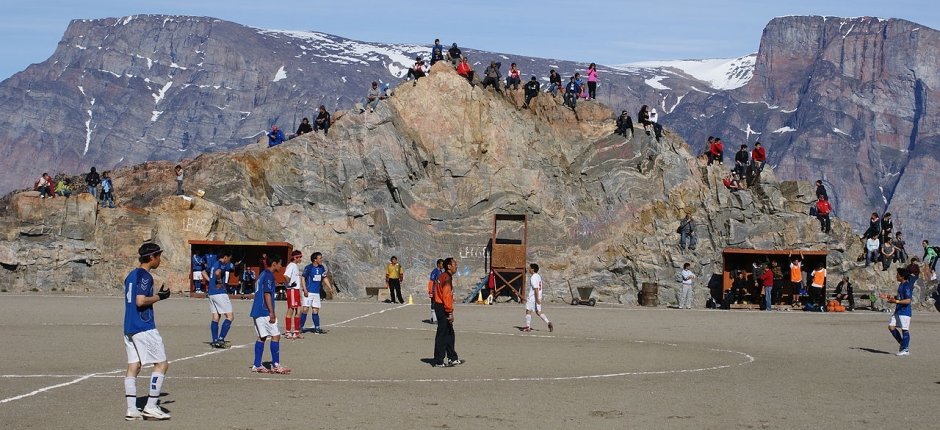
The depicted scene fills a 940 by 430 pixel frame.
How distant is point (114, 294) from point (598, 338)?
21990 millimetres

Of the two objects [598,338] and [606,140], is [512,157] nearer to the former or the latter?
[606,140]

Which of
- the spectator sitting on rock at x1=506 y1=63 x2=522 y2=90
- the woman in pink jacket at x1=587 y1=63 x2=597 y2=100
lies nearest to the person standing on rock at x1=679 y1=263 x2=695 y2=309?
the woman in pink jacket at x1=587 y1=63 x2=597 y2=100

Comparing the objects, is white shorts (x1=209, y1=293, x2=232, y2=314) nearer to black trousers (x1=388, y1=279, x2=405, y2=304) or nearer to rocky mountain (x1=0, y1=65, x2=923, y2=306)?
black trousers (x1=388, y1=279, x2=405, y2=304)

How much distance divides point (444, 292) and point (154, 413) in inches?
279

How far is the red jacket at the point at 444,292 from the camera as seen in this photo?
19609 millimetres

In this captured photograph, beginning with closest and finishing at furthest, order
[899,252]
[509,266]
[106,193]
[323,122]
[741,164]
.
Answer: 1. [509,266]
2. [106,193]
3. [899,252]
4. [323,122]
5. [741,164]

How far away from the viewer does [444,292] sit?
19703mm

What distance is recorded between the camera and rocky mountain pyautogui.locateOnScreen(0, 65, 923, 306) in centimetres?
4428

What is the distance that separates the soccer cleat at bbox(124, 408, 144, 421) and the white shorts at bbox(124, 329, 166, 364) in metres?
0.60

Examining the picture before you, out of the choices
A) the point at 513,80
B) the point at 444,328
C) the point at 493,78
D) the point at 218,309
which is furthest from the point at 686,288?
the point at 218,309

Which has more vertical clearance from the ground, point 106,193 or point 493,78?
point 493,78

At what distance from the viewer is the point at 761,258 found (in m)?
43.6

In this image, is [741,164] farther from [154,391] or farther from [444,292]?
[154,391]

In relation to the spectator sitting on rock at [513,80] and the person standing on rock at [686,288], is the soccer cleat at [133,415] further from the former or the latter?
the spectator sitting on rock at [513,80]
